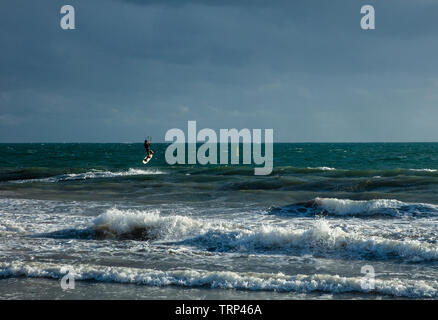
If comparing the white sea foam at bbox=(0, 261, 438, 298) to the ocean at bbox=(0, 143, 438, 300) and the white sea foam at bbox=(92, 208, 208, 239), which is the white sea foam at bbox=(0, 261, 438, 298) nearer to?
the ocean at bbox=(0, 143, 438, 300)

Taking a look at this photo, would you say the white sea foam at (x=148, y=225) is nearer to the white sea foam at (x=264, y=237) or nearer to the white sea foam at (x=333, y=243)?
the white sea foam at (x=264, y=237)

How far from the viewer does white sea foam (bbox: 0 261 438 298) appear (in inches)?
332

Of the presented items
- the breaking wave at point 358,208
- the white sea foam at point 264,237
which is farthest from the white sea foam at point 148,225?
the breaking wave at point 358,208

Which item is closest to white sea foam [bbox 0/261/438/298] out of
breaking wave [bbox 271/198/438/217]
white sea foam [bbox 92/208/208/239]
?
white sea foam [bbox 92/208/208/239]

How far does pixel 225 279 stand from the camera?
898 cm

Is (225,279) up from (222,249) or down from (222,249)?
up

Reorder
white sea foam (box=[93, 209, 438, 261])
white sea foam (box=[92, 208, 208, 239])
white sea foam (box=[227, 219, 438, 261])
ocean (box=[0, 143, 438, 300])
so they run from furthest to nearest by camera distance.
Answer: white sea foam (box=[92, 208, 208, 239]) → white sea foam (box=[93, 209, 438, 261]) → white sea foam (box=[227, 219, 438, 261]) → ocean (box=[0, 143, 438, 300])

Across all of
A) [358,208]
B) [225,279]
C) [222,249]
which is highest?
[358,208]

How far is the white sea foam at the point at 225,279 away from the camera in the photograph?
27.7 feet

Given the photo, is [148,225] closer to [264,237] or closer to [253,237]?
[253,237]

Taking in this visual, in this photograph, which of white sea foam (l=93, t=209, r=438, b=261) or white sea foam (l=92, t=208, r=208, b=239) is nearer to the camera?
white sea foam (l=93, t=209, r=438, b=261)

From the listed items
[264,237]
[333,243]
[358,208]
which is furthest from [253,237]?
[358,208]
